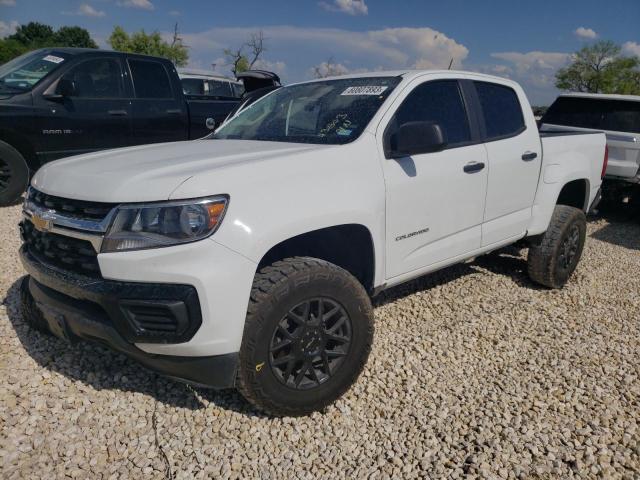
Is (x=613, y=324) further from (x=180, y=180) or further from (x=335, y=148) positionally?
(x=180, y=180)

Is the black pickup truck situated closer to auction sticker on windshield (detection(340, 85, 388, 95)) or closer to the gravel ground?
the gravel ground

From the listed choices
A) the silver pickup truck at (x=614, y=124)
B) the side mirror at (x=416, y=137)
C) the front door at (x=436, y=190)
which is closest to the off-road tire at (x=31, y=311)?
the front door at (x=436, y=190)

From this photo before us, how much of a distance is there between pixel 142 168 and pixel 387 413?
1745 millimetres

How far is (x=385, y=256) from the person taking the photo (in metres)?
2.73

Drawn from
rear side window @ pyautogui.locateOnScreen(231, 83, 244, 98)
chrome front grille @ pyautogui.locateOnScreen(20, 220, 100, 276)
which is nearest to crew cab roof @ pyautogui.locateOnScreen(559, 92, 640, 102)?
chrome front grille @ pyautogui.locateOnScreen(20, 220, 100, 276)

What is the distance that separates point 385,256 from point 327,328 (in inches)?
22.5

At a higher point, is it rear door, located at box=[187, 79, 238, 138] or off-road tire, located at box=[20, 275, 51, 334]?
rear door, located at box=[187, 79, 238, 138]

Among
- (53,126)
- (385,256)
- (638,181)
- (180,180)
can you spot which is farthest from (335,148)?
(638,181)

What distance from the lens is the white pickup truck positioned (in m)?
1.97

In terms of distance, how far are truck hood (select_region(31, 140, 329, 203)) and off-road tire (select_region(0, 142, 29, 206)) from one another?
3691mm

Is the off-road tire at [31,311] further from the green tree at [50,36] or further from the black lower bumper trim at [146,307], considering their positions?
the green tree at [50,36]

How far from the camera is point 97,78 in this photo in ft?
19.9

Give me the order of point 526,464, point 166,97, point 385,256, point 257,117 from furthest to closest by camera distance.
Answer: point 166,97 → point 257,117 → point 385,256 → point 526,464

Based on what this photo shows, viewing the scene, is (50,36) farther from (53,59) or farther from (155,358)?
(155,358)
